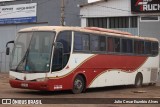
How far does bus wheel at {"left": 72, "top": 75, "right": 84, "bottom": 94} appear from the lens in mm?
19547

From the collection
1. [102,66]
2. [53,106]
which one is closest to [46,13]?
[102,66]

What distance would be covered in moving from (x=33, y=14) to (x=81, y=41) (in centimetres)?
2095

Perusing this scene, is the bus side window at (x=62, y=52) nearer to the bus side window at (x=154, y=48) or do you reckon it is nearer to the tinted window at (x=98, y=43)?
the tinted window at (x=98, y=43)

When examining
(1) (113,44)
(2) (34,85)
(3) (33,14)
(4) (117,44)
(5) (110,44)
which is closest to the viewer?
(2) (34,85)

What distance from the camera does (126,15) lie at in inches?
1358

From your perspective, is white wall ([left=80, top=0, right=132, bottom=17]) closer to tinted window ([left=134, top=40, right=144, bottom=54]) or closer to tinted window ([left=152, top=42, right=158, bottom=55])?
tinted window ([left=152, top=42, right=158, bottom=55])

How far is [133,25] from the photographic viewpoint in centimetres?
3453

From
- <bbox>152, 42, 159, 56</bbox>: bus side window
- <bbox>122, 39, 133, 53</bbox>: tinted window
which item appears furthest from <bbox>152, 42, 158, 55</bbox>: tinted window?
<bbox>122, 39, 133, 53</bbox>: tinted window

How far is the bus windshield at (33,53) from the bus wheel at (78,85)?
6.56 feet

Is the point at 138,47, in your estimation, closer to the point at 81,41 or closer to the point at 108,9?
the point at 81,41

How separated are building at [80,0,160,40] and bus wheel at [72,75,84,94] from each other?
15.0 metres

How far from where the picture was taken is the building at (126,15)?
33.6m

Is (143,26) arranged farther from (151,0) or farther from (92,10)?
(92,10)

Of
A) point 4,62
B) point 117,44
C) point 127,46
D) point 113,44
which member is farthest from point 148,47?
point 4,62
